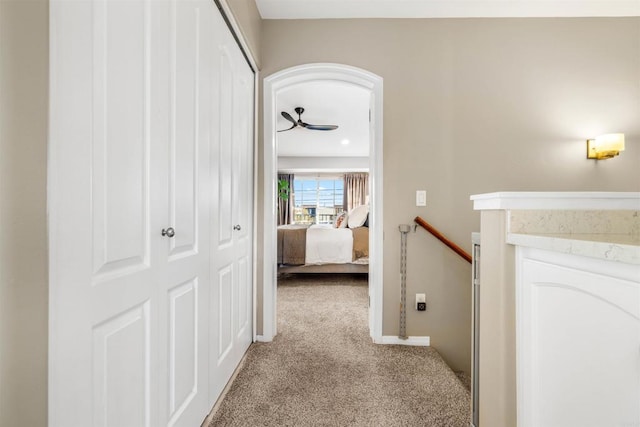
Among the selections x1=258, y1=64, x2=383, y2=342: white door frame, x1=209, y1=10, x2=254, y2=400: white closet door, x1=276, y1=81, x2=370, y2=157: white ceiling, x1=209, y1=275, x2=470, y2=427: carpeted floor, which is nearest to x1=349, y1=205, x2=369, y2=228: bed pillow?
x1=276, y1=81, x2=370, y2=157: white ceiling

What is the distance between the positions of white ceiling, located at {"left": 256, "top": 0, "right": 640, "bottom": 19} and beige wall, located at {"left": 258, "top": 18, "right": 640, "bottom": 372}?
0.06m

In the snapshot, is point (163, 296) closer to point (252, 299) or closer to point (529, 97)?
point (252, 299)

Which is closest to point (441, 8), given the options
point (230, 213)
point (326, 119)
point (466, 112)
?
point (466, 112)

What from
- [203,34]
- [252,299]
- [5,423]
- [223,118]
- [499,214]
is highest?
[203,34]

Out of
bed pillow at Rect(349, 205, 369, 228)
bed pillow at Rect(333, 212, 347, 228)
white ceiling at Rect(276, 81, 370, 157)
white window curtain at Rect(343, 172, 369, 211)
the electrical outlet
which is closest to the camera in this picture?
the electrical outlet

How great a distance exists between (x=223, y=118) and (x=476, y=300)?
1.58 m

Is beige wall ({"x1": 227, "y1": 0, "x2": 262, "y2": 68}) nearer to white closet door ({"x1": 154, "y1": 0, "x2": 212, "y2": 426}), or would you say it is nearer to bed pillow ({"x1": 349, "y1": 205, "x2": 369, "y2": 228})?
white closet door ({"x1": 154, "y1": 0, "x2": 212, "y2": 426})

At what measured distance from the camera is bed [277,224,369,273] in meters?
4.49

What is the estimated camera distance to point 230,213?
178cm

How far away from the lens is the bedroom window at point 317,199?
9234 mm

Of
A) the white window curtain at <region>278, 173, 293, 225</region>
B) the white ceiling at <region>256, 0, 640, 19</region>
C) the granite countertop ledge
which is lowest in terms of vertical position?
the granite countertop ledge

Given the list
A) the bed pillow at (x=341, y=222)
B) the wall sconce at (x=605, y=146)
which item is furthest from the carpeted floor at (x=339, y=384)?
the bed pillow at (x=341, y=222)

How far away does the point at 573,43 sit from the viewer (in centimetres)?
239

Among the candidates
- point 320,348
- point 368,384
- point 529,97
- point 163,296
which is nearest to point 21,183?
point 163,296
